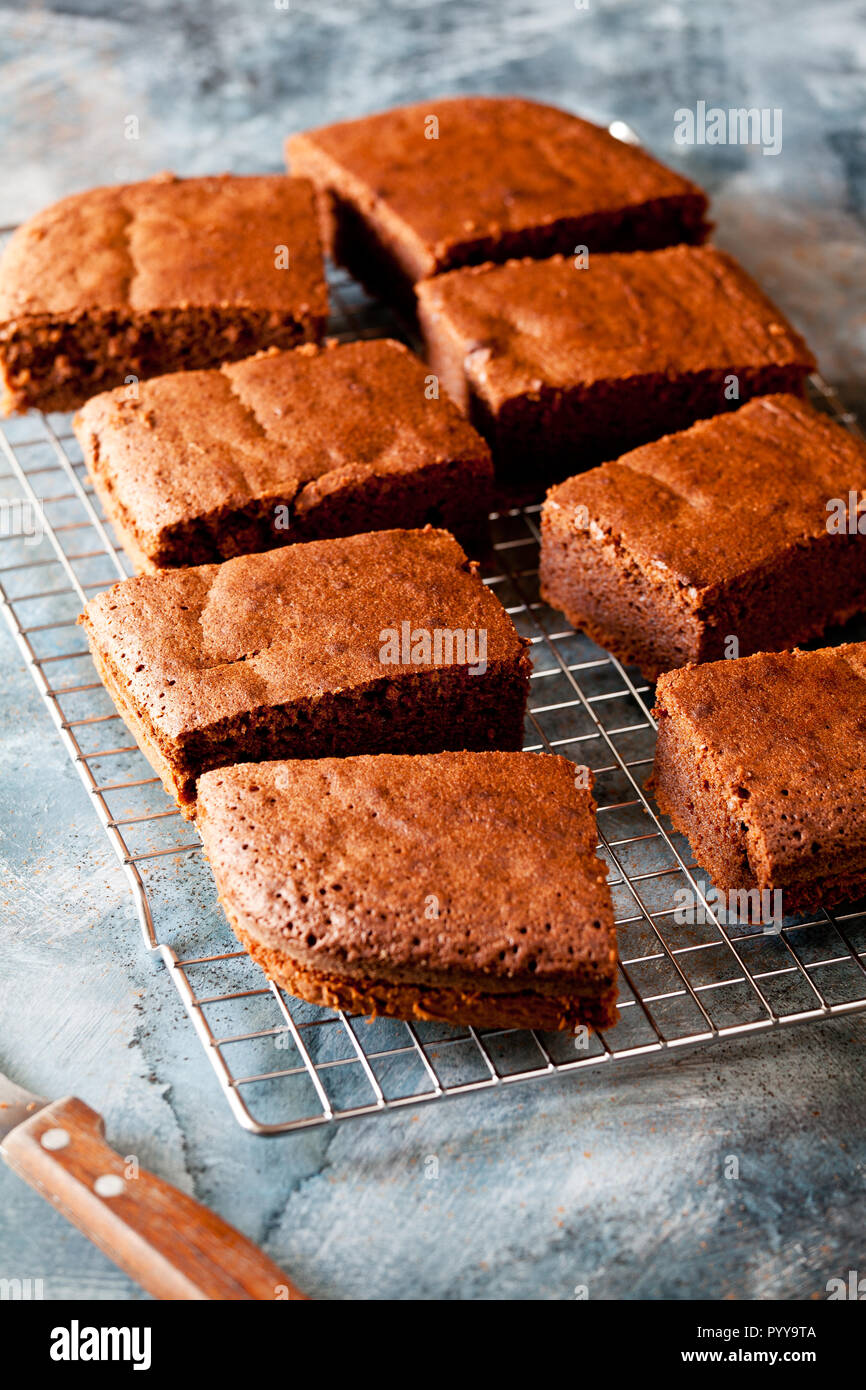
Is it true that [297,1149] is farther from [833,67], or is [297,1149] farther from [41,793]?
[833,67]

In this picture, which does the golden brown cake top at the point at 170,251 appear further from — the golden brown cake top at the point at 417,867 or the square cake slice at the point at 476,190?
the golden brown cake top at the point at 417,867

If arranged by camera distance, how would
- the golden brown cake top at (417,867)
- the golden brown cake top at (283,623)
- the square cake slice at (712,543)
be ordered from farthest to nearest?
the square cake slice at (712,543) → the golden brown cake top at (283,623) → the golden brown cake top at (417,867)

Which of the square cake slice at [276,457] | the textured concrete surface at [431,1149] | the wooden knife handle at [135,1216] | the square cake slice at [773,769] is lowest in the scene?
the textured concrete surface at [431,1149]

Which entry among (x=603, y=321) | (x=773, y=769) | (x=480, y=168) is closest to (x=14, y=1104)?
(x=773, y=769)

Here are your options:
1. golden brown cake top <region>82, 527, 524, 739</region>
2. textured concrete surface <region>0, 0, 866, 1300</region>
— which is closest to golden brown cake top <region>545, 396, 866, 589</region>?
golden brown cake top <region>82, 527, 524, 739</region>

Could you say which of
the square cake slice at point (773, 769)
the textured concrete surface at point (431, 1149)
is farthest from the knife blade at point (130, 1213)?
the square cake slice at point (773, 769)

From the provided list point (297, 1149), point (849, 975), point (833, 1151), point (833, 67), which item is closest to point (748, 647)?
point (849, 975)

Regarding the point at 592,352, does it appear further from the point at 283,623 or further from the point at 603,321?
the point at 283,623

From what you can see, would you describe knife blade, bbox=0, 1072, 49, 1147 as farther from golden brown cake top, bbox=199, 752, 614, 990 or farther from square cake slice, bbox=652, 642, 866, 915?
square cake slice, bbox=652, 642, 866, 915
